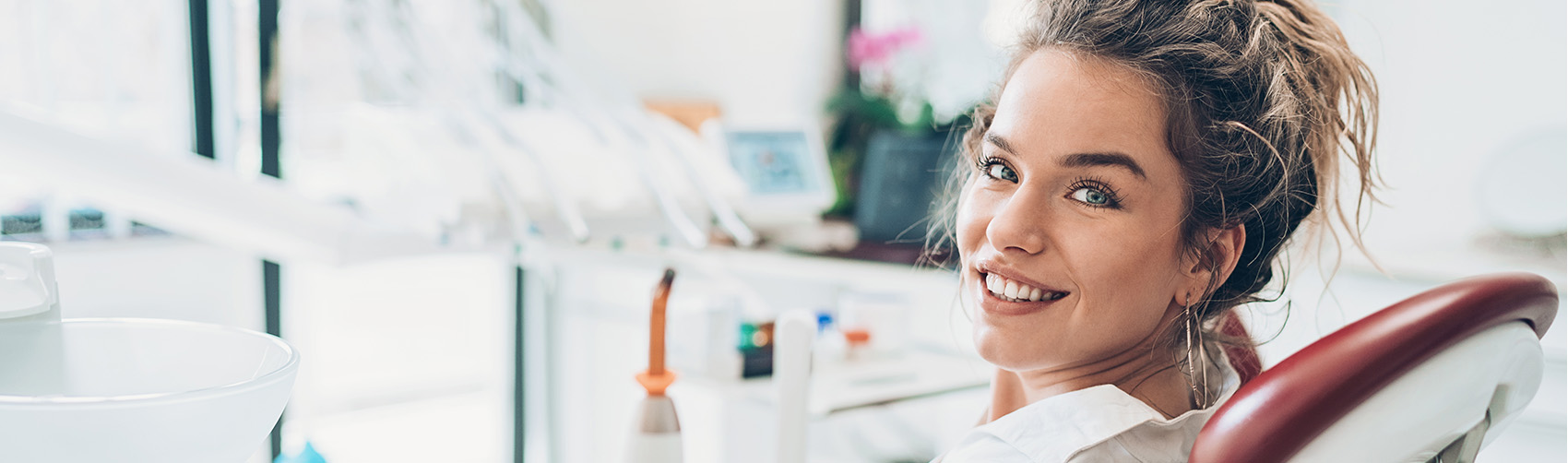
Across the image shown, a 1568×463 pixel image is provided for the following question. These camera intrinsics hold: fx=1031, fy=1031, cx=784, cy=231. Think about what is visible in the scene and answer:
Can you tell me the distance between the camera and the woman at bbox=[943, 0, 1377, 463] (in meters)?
0.72

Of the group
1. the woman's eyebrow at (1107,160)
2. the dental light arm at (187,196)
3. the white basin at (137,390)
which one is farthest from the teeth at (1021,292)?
the dental light arm at (187,196)

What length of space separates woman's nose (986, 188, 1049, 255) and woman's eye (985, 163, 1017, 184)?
5 centimetres

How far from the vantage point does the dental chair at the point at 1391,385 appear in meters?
0.55

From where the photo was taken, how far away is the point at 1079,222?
74 cm

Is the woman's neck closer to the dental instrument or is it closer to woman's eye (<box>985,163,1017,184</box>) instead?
woman's eye (<box>985,163,1017,184</box>)

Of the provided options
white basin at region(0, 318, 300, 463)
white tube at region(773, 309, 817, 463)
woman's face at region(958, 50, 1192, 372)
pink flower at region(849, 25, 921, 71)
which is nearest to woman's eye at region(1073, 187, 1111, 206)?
woman's face at region(958, 50, 1192, 372)

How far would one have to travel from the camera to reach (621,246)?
1732 millimetres

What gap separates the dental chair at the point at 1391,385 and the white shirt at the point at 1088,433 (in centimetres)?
10

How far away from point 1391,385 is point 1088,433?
0.19 meters

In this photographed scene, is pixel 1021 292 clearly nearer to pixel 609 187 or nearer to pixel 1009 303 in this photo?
pixel 1009 303

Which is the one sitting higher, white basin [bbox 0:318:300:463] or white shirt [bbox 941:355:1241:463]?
white basin [bbox 0:318:300:463]

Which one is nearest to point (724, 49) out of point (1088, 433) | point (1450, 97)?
point (1450, 97)

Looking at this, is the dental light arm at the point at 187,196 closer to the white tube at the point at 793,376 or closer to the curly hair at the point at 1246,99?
the white tube at the point at 793,376

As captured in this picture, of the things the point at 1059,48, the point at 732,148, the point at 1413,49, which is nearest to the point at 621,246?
the point at 732,148
